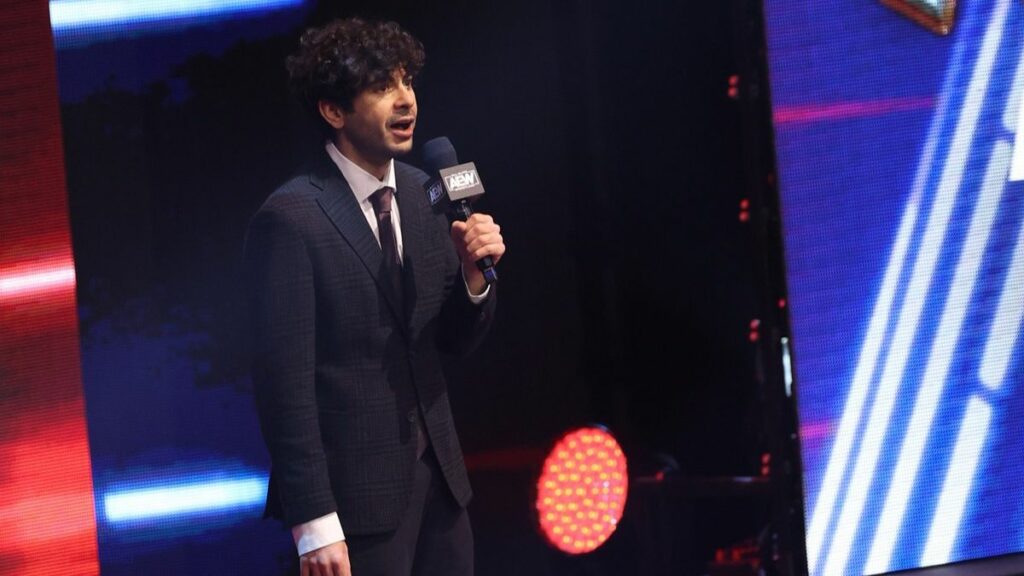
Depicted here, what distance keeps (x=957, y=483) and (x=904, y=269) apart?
560 mm

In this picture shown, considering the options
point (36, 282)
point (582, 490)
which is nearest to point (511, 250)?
point (582, 490)

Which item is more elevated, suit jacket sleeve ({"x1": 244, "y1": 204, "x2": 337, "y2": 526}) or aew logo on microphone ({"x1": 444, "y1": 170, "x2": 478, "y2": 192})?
aew logo on microphone ({"x1": 444, "y1": 170, "x2": 478, "y2": 192})

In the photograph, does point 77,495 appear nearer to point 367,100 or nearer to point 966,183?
point 367,100

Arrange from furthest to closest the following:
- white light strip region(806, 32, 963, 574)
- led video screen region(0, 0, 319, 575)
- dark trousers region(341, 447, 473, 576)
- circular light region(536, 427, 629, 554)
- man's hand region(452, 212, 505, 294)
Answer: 1. white light strip region(806, 32, 963, 574)
2. led video screen region(0, 0, 319, 575)
3. circular light region(536, 427, 629, 554)
4. dark trousers region(341, 447, 473, 576)
5. man's hand region(452, 212, 505, 294)

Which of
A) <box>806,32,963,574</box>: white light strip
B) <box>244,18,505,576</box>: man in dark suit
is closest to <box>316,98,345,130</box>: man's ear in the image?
<box>244,18,505,576</box>: man in dark suit

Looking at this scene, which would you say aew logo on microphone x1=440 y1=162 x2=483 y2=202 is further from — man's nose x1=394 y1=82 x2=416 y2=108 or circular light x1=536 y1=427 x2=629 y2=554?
circular light x1=536 y1=427 x2=629 y2=554

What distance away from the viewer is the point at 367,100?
7.37ft

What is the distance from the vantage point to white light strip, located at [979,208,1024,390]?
3172 mm

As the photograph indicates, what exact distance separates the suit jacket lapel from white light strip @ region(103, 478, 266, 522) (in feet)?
3.15

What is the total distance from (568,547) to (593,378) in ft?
1.78

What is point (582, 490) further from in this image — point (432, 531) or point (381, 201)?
point (381, 201)

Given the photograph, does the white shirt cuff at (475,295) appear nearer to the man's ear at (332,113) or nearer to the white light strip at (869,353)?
the man's ear at (332,113)

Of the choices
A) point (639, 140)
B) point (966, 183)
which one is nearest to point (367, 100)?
point (639, 140)

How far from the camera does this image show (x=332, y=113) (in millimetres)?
2273
